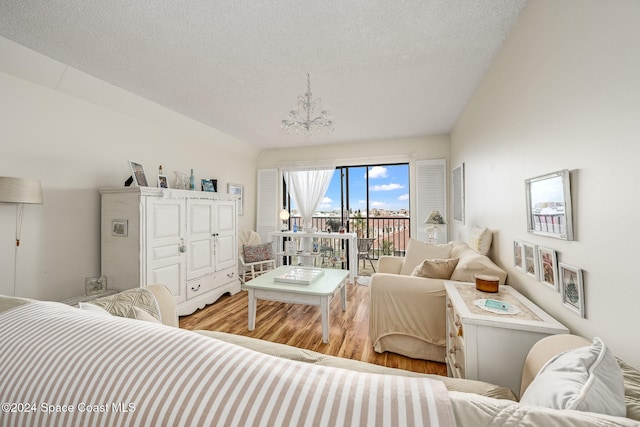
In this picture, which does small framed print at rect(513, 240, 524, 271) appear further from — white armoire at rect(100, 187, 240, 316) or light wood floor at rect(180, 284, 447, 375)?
white armoire at rect(100, 187, 240, 316)

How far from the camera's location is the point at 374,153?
14.7ft

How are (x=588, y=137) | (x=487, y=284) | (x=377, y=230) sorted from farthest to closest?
1. (x=377, y=230)
2. (x=487, y=284)
3. (x=588, y=137)

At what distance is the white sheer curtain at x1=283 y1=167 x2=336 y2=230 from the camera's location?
477 centimetres

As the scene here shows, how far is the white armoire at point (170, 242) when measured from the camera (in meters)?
2.48

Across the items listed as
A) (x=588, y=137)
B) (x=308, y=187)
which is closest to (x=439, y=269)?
(x=588, y=137)

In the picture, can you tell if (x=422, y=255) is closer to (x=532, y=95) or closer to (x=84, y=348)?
(x=532, y=95)

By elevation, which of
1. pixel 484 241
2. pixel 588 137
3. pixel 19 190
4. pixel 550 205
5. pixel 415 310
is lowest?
pixel 415 310

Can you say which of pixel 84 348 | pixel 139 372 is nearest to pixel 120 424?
pixel 139 372

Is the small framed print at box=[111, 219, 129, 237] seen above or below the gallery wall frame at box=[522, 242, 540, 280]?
above

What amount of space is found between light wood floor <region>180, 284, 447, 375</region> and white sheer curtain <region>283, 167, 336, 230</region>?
74.7 inches

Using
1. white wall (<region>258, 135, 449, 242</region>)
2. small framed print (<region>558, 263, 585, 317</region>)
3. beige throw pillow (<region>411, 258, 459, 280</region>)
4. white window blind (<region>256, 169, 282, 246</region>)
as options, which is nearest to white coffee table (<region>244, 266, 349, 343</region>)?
beige throw pillow (<region>411, 258, 459, 280</region>)

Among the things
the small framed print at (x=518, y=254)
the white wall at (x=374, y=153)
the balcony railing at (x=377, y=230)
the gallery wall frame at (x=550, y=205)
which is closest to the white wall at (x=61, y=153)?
the white wall at (x=374, y=153)

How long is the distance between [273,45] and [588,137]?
1.98 meters

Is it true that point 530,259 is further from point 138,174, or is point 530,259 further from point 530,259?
point 138,174
